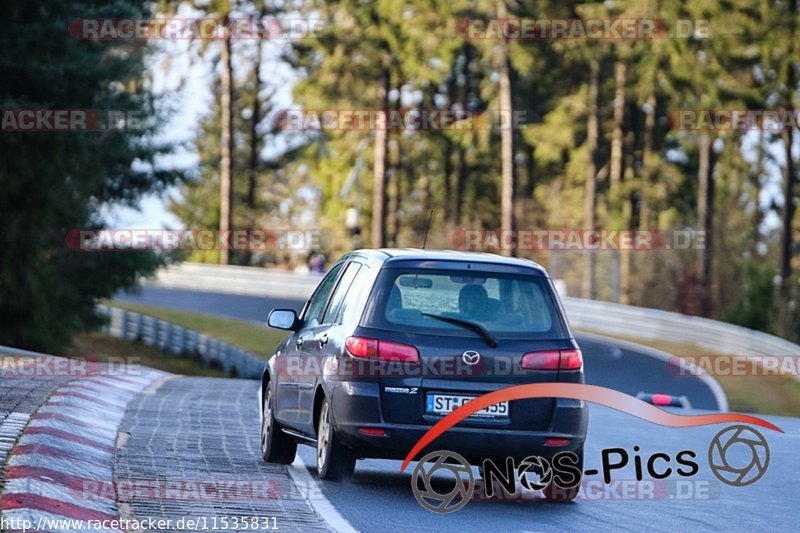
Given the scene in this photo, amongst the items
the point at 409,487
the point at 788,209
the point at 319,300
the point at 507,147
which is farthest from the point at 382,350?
the point at 507,147

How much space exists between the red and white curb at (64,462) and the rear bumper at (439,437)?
162cm

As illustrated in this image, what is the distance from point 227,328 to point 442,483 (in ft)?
115

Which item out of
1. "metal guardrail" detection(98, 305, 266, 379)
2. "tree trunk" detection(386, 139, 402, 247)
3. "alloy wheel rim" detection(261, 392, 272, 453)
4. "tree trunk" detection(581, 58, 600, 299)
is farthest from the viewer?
"tree trunk" detection(386, 139, 402, 247)

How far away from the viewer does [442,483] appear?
1162 centimetres

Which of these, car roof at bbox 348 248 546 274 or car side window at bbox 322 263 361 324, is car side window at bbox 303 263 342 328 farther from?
car roof at bbox 348 248 546 274

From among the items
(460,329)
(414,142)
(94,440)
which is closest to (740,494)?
(460,329)

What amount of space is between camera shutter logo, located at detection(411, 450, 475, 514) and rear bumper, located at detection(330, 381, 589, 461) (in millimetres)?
135

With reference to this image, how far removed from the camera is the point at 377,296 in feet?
35.6

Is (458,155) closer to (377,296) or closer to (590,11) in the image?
(590,11)

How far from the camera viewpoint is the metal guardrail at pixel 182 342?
36.2 meters

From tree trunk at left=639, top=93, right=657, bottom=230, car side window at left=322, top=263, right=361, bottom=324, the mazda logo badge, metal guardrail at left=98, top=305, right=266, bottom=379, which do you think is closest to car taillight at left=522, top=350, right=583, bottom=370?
the mazda logo badge

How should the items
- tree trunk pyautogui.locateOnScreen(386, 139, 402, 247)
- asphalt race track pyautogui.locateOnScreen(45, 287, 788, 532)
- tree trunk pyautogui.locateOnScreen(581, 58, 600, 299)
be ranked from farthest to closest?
tree trunk pyautogui.locateOnScreen(386, 139, 402, 247) → tree trunk pyautogui.locateOnScreen(581, 58, 600, 299) → asphalt race track pyautogui.locateOnScreen(45, 287, 788, 532)

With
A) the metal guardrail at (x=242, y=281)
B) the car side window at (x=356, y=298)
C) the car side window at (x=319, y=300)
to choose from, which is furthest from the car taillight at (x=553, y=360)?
the metal guardrail at (x=242, y=281)

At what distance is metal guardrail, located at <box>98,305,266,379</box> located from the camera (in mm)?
36156
